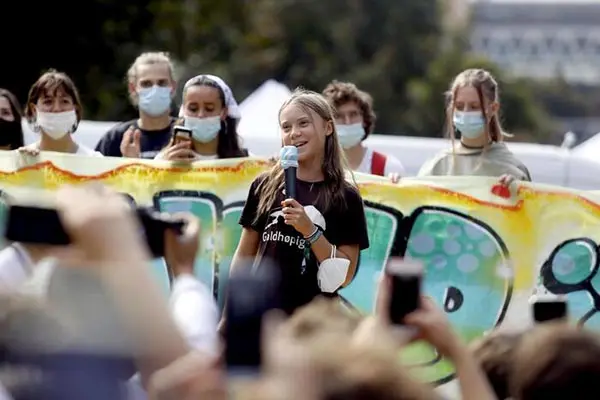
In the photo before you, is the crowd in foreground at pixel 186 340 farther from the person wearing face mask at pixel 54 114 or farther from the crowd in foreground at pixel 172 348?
the person wearing face mask at pixel 54 114

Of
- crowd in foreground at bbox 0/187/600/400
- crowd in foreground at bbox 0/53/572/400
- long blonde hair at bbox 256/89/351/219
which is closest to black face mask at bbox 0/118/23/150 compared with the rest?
long blonde hair at bbox 256/89/351/219

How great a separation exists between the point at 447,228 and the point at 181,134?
1.35 metres

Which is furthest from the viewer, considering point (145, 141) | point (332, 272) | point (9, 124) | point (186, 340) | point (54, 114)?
point (145, 141)

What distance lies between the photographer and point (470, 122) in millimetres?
7523

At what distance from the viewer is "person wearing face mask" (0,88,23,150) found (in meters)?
7.85

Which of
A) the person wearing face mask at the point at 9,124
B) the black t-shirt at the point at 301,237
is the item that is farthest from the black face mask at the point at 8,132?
the black t-shirt at the point at 301,237

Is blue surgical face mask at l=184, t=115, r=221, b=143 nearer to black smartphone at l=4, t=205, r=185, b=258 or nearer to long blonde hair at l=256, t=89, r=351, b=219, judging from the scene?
long blonde hair at l=256, t=89, r=351, b=219

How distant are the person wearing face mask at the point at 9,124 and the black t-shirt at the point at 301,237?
6.96 ft

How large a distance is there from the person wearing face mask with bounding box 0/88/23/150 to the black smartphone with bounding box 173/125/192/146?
Result: 91 centimetres

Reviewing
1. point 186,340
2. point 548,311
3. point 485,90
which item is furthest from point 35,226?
point 485,90

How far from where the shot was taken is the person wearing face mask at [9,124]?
25.8 feet

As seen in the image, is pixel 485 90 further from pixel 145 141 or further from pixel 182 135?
pixel 145 141

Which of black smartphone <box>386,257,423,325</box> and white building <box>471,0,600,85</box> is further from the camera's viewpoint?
white building <box>471,0,600,85</box>

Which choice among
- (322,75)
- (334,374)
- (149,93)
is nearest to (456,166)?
(149,93)
